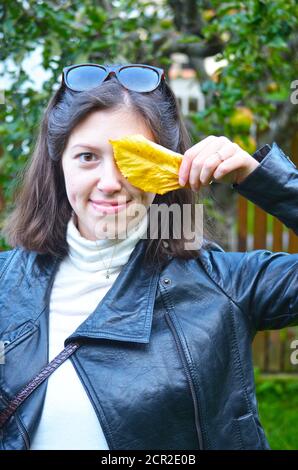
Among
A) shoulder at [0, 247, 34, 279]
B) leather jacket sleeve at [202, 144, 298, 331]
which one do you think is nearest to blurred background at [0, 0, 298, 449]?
leather jacket sleeve at [202, 144, 298, 331]

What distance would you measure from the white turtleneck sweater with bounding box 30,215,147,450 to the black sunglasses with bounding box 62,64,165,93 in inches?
16.0

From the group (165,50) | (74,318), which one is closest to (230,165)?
(74,318)

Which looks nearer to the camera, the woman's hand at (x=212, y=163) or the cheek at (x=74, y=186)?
the woman's hand at (x=212, y=163)

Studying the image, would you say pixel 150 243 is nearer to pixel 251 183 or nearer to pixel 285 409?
pixel 251 183

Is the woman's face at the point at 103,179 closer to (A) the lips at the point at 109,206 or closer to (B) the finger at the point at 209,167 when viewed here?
(A) the lips at the point at 109,206

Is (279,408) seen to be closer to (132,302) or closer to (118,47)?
(118,47)

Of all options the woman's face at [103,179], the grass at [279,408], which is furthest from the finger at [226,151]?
the grass at [279,408]

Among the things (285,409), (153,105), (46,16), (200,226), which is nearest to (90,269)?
(200,226)

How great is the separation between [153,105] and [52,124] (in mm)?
324

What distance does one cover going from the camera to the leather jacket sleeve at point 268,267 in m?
1.78

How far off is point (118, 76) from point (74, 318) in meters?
0.72

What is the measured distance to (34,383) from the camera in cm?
179

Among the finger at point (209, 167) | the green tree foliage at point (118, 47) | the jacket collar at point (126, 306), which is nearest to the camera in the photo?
the finger at point (209, 167)

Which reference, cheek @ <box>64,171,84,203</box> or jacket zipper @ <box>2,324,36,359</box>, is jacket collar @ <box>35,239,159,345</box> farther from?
cheek @ <box>64,171,84,203</box>
